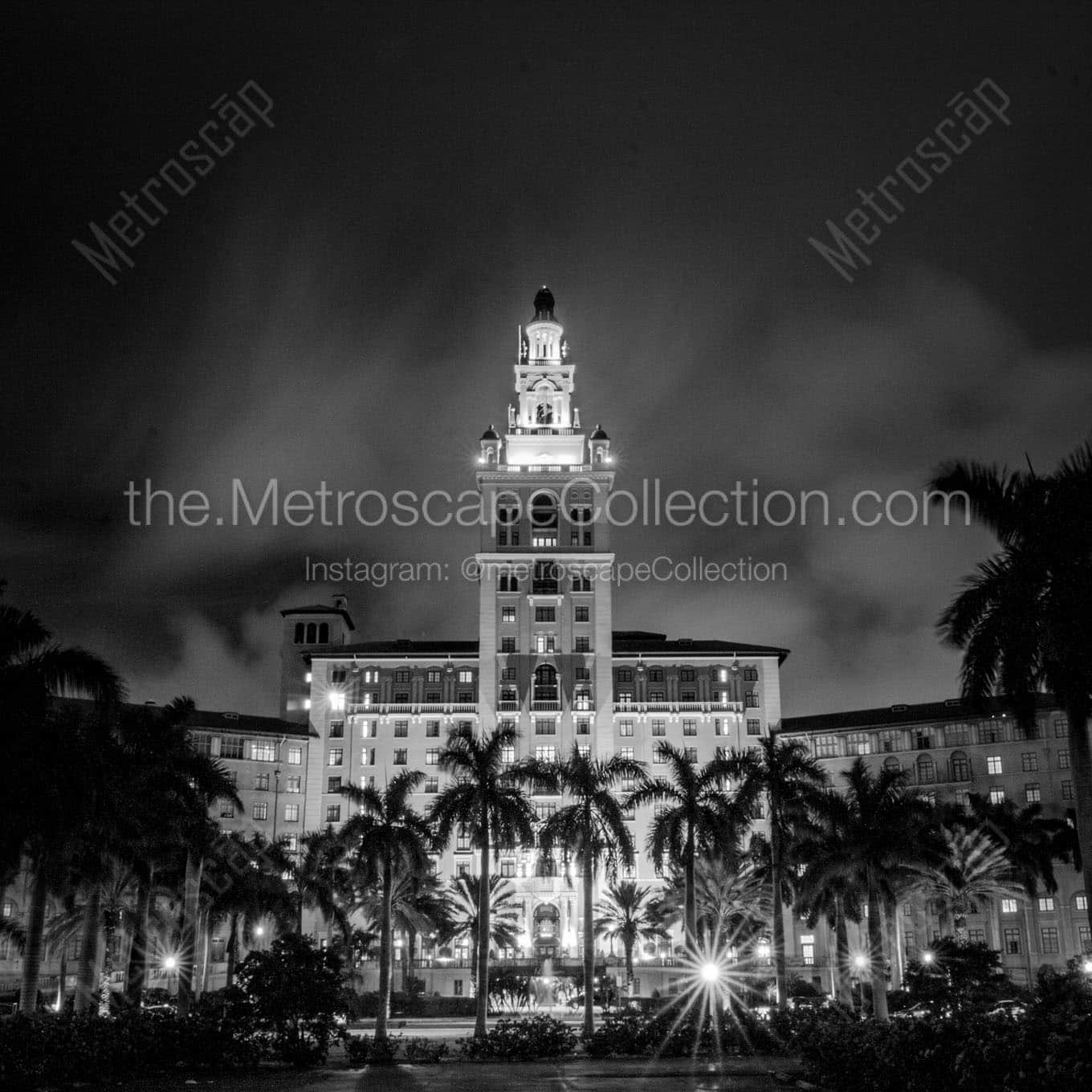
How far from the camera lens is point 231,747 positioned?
11331cm

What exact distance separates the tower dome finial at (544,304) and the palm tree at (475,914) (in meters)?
57.2

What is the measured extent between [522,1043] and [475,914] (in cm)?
4940

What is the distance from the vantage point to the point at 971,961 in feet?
204

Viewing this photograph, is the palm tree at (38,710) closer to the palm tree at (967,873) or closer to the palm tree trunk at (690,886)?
the palm tree trunk at (690,886)

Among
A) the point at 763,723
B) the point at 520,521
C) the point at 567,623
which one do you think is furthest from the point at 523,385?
the point at 763,723

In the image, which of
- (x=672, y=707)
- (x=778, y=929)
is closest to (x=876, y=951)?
(x=778, y=929)

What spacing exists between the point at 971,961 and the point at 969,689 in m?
40.4

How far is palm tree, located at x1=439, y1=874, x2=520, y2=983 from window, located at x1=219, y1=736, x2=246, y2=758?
24.3 metres

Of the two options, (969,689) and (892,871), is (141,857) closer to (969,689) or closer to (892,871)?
(892,871)

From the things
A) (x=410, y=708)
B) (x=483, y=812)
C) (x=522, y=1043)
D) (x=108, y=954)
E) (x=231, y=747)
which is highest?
(x=410, y=708)

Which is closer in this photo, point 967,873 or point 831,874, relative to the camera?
point 831,874

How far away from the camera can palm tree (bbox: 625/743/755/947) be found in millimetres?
52719

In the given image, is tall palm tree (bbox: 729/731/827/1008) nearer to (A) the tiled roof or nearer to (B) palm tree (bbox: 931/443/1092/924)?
(B) palm tree (bbox: 931/443/1092/924)

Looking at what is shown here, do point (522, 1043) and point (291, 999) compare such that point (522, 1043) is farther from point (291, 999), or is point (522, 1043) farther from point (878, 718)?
point (878, 718)
